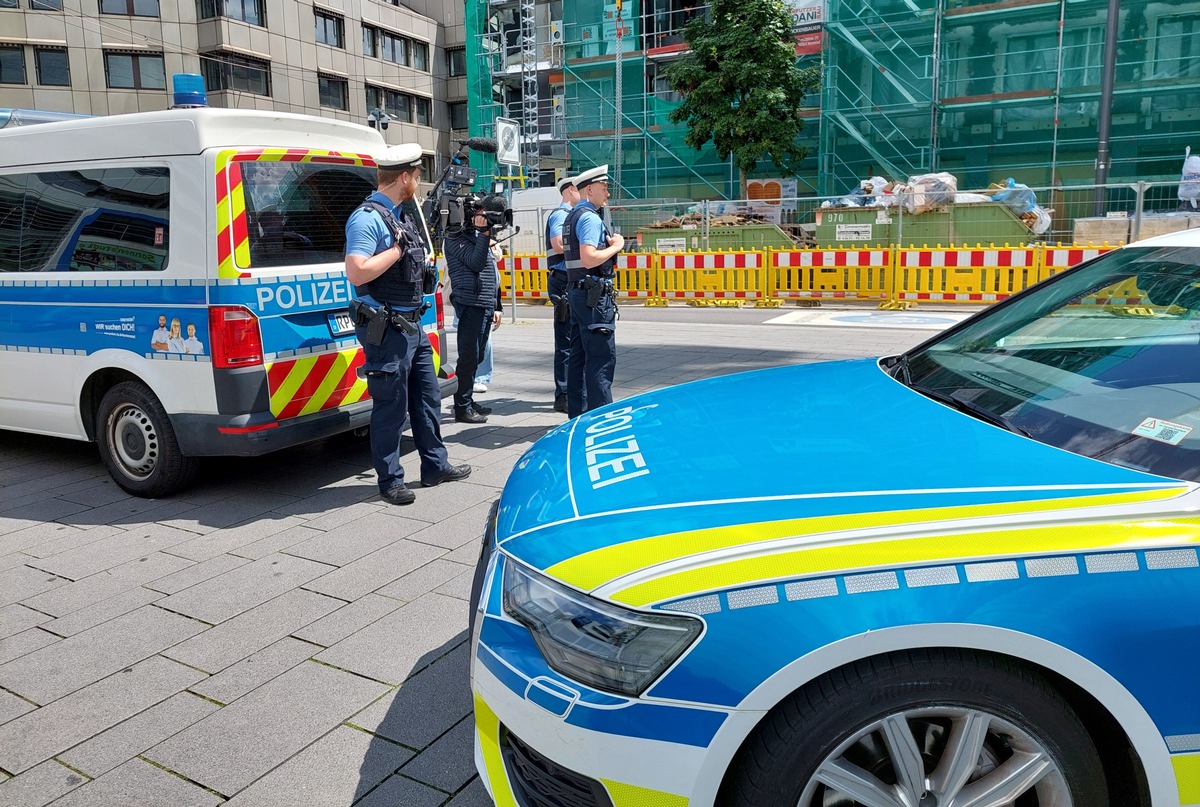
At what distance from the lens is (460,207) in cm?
704

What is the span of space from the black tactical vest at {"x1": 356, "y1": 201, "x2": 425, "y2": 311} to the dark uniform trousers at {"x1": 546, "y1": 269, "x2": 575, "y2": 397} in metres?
2.36

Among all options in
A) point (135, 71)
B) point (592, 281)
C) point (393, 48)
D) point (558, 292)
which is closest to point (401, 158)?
point (592, 281)

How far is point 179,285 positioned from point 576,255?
250 centimetres

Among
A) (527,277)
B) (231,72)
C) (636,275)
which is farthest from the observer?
(231,72)

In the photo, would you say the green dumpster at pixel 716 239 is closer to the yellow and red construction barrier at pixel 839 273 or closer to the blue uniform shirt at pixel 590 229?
the yellow and red construction barrier at pixel 839 273

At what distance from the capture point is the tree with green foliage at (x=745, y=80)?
23297 mm

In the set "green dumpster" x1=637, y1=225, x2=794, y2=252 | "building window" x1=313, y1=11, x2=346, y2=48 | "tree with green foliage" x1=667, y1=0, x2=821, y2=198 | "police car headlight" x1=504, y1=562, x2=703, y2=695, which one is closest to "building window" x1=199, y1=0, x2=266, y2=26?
"building window" x1=313, y1=11, x2=346, y2=48

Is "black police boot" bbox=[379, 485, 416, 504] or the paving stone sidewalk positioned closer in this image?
the paving stone sidewalk

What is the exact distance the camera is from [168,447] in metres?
5.14

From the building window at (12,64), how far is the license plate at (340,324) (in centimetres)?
3874

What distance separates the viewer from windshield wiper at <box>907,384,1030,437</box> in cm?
230

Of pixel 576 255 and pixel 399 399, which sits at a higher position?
pixel 576 255

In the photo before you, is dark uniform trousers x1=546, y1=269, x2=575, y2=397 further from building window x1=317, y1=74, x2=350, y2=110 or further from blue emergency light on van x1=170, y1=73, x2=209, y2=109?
building window x1=317, y1=74, x2=350, y2=110

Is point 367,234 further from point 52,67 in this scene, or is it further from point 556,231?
point 52,67
